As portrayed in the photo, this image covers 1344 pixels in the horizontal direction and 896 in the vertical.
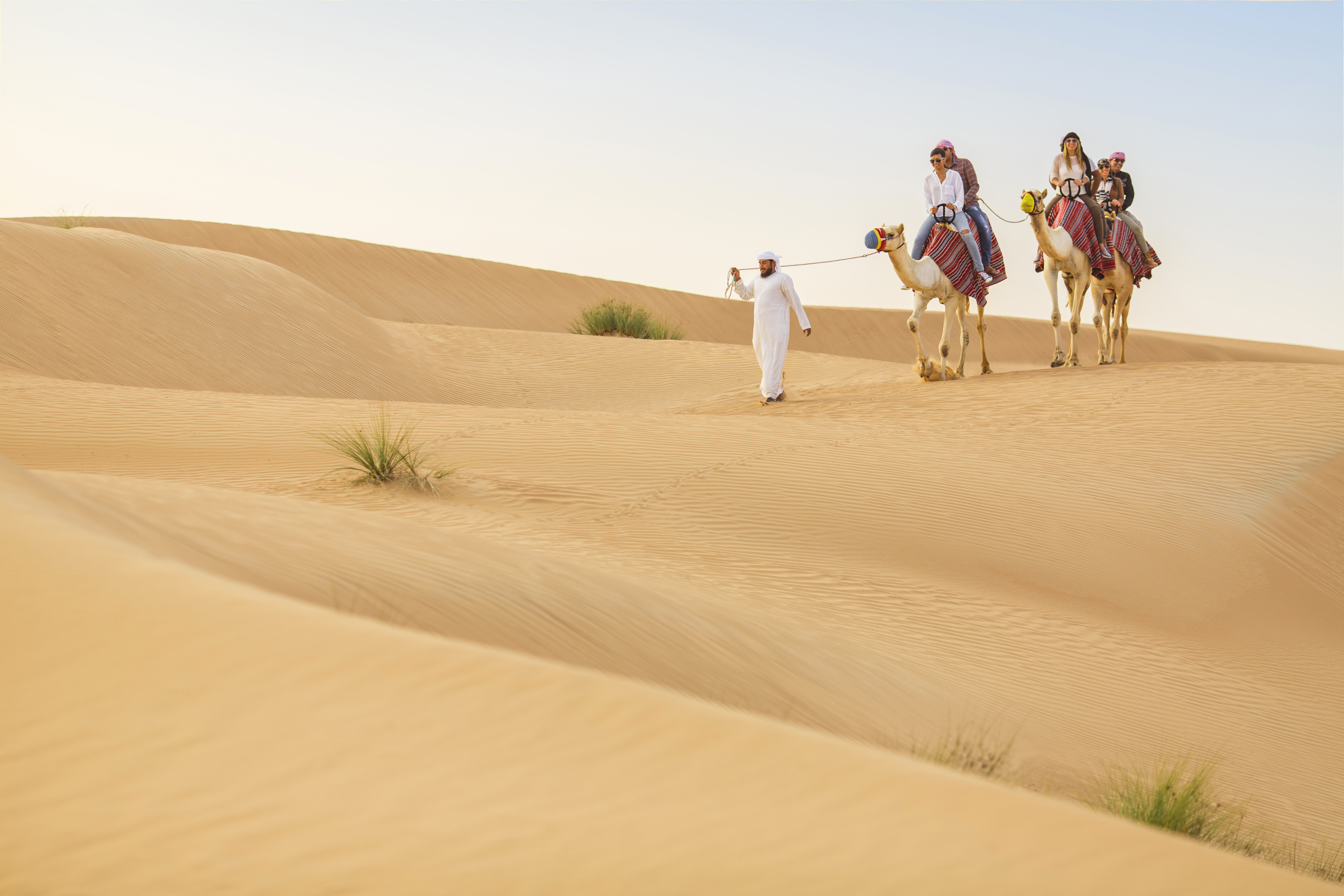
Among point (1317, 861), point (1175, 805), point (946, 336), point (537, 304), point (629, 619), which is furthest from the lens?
point (537, 304)

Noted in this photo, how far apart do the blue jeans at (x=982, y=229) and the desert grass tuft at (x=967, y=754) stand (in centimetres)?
1293

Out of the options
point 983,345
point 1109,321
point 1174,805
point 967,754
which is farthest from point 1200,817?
point 1109,321

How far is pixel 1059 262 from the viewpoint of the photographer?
19047 mm

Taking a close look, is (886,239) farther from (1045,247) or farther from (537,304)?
(537,304)

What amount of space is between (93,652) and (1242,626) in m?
9.78

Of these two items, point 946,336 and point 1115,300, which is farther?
point 1115,300

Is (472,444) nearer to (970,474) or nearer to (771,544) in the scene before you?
(771,544)

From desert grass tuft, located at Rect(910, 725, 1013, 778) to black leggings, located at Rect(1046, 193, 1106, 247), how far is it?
1399 cm

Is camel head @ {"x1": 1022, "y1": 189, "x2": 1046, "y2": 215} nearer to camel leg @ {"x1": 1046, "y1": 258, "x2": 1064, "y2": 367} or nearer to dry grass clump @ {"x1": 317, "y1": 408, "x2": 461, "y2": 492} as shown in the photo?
camel leg @ {"x1": 1046, "y1": 258, "x2": 1064, "y2": 367}

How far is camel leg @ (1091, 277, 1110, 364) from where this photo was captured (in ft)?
67.2

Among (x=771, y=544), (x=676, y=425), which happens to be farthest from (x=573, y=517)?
(x=676, y=425)

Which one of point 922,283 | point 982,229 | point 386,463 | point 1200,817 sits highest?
point 982,229

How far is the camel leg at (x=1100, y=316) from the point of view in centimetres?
2047

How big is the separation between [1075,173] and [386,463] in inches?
495
